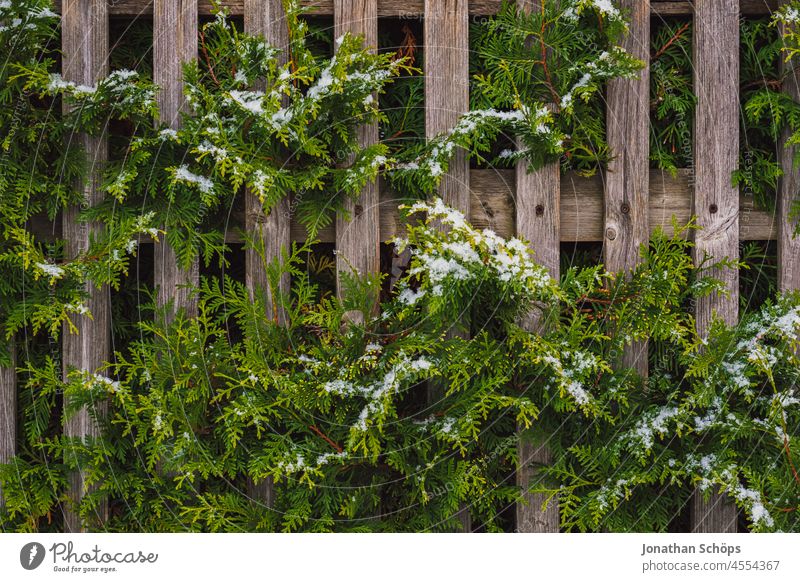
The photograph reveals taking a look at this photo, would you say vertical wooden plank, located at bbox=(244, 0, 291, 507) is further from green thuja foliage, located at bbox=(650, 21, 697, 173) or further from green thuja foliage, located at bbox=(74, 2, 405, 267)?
green thuja foliage, located at bbox=(650, 21, 697, 173)

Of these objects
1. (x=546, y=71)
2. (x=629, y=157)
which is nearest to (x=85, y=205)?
(x=546, y=71)

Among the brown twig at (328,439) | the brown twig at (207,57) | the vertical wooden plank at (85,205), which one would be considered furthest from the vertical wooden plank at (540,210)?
the vertical wooden plank at (85,205)

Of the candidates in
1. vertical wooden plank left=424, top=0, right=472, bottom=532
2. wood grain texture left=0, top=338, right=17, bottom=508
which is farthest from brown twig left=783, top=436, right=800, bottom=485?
wood grain texture left=0, top=338, right=17, bottom=508

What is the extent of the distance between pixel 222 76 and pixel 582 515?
1827 millimetres

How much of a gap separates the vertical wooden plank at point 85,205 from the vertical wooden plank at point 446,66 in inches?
40.8

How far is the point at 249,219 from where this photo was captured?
2.29 metres

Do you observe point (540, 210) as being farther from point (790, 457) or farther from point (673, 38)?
point (790, 457)

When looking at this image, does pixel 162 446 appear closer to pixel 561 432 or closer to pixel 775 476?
pixel 561 432

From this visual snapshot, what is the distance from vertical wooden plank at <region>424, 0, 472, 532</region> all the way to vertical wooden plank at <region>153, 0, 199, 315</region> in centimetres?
75

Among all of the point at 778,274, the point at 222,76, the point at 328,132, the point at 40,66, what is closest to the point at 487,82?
the point at 328,132

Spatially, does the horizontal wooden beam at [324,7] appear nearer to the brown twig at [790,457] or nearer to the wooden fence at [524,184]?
the wooden fence at [524,184]

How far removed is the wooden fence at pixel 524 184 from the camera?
228cm

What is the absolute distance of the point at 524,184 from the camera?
2.30m

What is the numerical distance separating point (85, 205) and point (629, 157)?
1.76m
